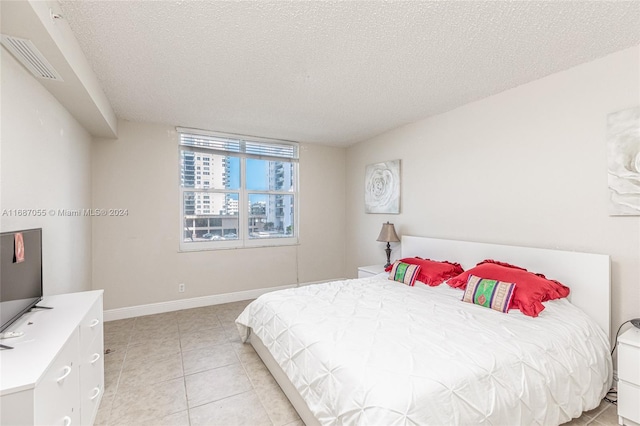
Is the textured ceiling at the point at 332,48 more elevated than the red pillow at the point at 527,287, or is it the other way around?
the textured ceiling at the point at 332,48

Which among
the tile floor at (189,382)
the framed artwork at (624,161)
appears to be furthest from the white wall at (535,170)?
the tile floor at (189,382)

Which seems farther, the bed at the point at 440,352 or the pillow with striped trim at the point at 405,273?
the pillow with striped trim at the point at 405,273

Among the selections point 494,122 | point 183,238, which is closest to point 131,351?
point 183,238

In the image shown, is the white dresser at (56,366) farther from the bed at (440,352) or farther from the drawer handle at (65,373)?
the bed at (440,352)

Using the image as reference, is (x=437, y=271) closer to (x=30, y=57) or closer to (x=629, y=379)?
(x=629, y=379)

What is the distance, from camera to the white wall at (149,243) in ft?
11.5

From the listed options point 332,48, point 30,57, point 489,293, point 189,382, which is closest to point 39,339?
point 189,382

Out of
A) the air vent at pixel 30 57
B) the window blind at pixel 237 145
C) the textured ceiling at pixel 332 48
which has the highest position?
the textured ceiling at pixel 332 48

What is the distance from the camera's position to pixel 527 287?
7.12 feet

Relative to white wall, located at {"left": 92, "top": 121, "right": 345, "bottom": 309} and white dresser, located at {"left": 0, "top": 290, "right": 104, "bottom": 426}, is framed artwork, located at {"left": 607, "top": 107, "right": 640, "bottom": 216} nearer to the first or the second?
white dresser, located at {"left": 0, "top": 290, "right": 104, "bottom": 426}

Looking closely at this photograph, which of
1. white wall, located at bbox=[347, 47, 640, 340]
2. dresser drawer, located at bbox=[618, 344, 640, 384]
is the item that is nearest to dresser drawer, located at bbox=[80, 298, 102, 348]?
dresser drawer, located at bbox=[618, 344, 640, 384]

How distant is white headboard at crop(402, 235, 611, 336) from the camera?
81.9 inches

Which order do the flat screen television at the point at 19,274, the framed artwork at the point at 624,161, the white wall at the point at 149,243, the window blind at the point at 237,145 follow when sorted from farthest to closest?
the window blind at the point at 237,145 → the white wall at the point at 149,243 → the framed artwork at the point at 624,161 → the flat screen television at the point at 19,274

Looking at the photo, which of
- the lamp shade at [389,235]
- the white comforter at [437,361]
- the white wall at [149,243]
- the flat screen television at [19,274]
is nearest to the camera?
the white comforter at [437,361]
